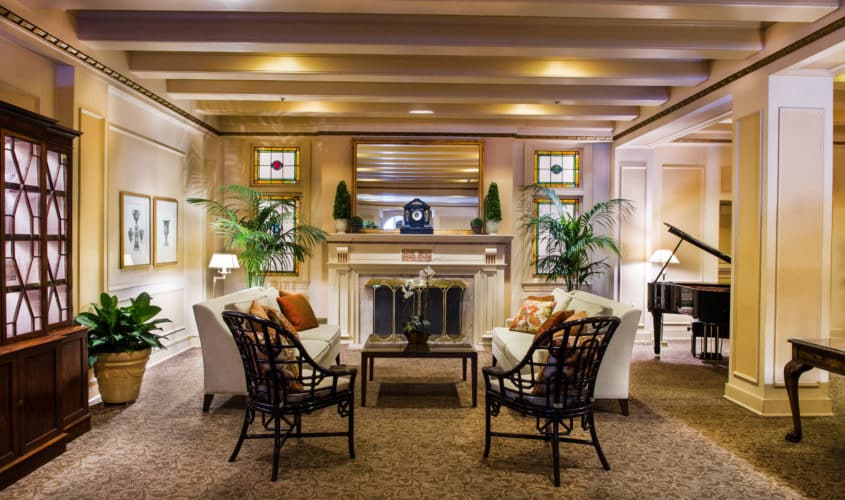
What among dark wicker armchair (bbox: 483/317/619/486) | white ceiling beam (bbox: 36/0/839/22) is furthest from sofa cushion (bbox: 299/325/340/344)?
white ceiling beam (bbox: 36/0/839/22)

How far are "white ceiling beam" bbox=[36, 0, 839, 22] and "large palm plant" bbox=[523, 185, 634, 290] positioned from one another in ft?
11.2

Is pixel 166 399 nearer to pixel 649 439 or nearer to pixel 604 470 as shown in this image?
pixel 604 470

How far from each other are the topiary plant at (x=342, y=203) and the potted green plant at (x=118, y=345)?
292cm

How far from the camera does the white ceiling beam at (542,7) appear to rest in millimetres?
3418

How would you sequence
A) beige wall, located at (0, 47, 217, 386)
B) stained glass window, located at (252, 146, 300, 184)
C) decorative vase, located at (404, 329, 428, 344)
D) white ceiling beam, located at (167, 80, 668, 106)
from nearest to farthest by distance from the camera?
beige wall, located at (0, 47, 217, 386), decorative vase, located at (404, 329, 428, 344), white ceiling beam, located at (167, 80, 668, 106), stained glass window, located at (252, 146, 300, 184)

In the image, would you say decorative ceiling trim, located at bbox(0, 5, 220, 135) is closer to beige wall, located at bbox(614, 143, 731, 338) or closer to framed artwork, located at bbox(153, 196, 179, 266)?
framed artwork, located at bbox(153, 196, 179, 266)

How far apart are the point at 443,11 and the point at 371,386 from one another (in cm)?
344

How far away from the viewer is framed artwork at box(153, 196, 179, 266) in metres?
5.74

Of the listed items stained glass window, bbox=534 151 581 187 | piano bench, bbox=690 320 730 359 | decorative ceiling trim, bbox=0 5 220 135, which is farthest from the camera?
stained glass window, bbox=534 151 581 187

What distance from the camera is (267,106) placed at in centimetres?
650

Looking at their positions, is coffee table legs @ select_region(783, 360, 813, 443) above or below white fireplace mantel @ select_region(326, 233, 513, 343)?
below

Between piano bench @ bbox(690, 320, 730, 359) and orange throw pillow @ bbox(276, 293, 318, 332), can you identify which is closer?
orange throw pillow @ bbox(276, 293, 318, 332)

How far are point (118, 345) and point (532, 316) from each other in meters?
3.90

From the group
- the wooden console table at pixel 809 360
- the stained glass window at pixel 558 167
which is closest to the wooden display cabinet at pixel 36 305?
the wooden console table at pixel 809 360
